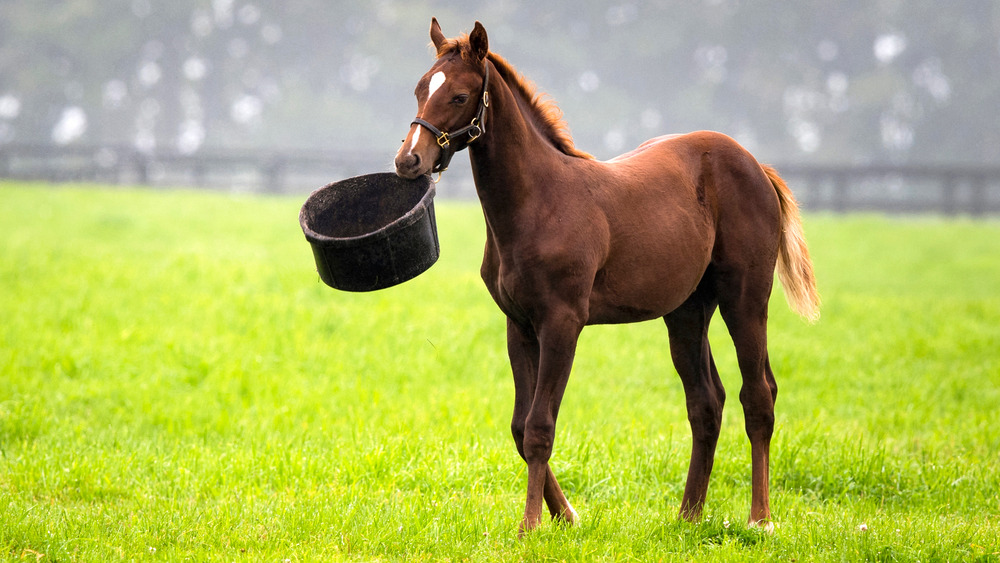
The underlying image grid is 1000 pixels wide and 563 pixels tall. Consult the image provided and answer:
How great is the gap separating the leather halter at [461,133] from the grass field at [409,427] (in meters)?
1.71

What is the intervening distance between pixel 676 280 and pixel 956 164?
38.7 m

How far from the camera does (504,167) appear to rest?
3.87m

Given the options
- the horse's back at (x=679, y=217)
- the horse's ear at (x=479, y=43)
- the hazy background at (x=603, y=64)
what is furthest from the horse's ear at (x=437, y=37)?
the hazy background at (x=603, y=64)

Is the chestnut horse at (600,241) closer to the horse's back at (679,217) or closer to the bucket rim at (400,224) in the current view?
the horse's back at (679,217)

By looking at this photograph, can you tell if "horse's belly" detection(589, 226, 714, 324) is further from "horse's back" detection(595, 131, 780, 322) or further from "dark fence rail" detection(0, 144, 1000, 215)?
"dark fence rail" detection(0, 144, 1000, 215)

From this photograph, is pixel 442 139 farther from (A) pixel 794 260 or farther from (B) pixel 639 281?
(A) pixel 794 260

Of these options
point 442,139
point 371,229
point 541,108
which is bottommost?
point 371,229

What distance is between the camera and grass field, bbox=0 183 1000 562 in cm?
413

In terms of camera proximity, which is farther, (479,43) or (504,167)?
(504,167)

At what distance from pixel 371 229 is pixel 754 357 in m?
2.00

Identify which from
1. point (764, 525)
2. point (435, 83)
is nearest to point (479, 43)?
point (435, 83)

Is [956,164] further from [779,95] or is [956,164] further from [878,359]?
[878,359]

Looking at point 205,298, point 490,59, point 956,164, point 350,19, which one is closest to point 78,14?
point 350,19

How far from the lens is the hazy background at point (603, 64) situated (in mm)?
38781
